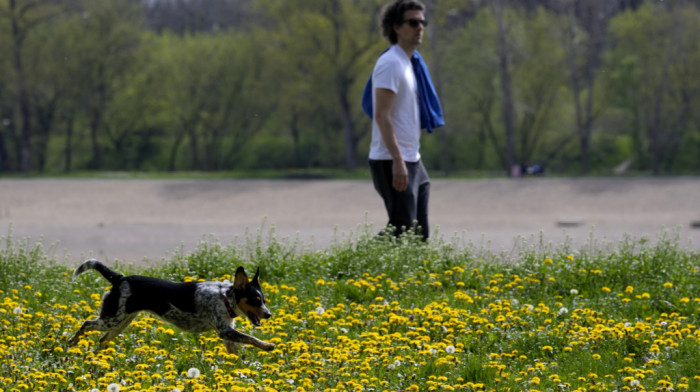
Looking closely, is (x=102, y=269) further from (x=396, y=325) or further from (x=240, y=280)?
(x=396, y=325)

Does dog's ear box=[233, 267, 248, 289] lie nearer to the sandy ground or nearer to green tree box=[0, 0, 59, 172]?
the sandy ground

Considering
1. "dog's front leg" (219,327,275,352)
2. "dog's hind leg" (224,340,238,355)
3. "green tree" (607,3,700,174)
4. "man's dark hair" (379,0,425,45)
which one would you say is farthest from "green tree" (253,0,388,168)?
"dog's front leg" (219,327,275,352)

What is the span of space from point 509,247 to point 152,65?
30.6m

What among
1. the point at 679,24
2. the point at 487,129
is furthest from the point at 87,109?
the point at 679,24

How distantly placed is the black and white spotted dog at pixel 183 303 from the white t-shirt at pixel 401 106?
2941 mm

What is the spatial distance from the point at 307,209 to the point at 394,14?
11430 millimetres

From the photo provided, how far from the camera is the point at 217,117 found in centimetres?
4131

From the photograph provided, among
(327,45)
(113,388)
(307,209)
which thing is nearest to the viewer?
(113,388)

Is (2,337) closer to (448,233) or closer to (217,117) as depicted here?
(448,233)

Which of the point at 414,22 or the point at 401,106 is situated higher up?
the point at 414,22

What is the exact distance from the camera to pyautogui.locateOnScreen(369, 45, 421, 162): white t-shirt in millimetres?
6699

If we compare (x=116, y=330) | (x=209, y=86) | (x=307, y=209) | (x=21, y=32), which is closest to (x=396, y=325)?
(x=116, y=330)

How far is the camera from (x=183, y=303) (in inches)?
158

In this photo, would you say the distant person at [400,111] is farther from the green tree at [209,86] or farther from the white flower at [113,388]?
the green tree at [209,86]
